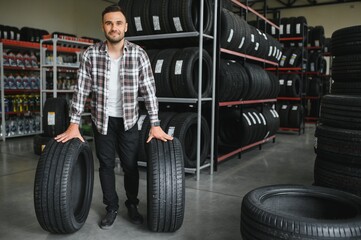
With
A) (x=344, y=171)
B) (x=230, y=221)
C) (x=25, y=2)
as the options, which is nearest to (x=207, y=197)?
(x=230, y=221)

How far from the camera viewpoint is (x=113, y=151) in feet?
9.03

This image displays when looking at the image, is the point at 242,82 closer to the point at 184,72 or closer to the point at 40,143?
the point at 184,72

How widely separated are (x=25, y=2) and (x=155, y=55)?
7.79m

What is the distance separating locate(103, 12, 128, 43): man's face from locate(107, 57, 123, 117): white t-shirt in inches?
7.3

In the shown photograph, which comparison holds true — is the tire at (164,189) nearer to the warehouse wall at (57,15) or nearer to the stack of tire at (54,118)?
the stack of tire at (54,118)

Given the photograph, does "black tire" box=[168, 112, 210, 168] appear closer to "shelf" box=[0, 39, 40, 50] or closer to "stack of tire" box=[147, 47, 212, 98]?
"stack of tire" box=[147, 47, 212, 98]

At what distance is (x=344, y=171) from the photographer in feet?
9.29

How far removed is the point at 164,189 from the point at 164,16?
2.46 m

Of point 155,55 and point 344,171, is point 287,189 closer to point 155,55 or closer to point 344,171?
point 344,171

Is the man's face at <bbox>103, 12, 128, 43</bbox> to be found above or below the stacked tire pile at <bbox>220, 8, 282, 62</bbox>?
below

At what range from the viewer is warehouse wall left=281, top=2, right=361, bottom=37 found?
1440 cm

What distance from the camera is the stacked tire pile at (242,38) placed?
4590mm

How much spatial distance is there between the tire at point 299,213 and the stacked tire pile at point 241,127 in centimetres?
304

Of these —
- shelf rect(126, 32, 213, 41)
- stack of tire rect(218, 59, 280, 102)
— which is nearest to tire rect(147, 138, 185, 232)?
shelf rect(126, 32, 213, 41)
